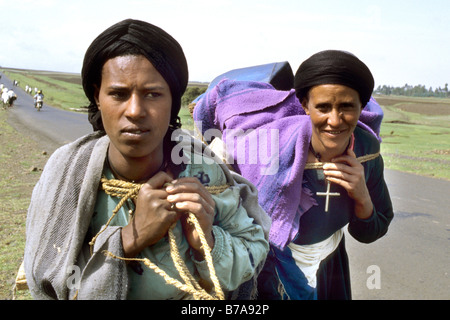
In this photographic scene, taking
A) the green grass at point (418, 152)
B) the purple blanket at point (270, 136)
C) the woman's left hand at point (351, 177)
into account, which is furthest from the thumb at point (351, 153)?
the green grass at point (418, 152)

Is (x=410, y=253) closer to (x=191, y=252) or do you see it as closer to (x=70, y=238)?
(x=191, y=252)

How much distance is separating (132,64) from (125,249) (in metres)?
0.60

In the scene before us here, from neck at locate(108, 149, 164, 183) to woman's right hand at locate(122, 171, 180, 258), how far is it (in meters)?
0.12

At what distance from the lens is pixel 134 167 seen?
1590 mm

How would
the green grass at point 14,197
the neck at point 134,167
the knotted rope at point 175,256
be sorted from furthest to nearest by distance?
the green grass at point 14,197, the neck at point 134,167, the knotted rope at point 175,256

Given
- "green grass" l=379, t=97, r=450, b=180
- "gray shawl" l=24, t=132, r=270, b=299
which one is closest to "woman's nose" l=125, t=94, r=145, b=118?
"gray shawl" l=24, t=132, r=270, b=299

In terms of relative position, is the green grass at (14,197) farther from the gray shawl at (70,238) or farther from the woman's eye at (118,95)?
the woman's eye at (118,95)

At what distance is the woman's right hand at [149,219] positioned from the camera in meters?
1.44

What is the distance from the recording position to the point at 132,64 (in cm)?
146

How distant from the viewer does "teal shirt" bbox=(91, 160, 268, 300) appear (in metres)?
1.54

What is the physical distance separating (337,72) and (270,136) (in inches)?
19.9

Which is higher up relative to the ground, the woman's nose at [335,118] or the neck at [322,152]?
the woman's nose at [335,118]

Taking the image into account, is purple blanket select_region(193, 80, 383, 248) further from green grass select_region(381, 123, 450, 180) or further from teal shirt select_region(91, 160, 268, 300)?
green grass select_region(381, 123, 450, 180)

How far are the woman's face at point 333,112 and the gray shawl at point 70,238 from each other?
1.06m
